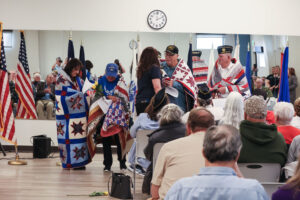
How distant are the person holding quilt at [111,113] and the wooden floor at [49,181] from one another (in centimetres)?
39

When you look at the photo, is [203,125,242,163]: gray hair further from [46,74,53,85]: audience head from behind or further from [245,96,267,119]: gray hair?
[46,74,53,85]: audience head from behind

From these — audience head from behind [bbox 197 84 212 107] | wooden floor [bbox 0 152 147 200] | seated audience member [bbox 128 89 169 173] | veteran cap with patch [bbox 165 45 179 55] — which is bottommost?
wooden floor [bbox 0 152 147 200]

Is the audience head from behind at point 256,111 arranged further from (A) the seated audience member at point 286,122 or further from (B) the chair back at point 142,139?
(B) the chair back at point 142,139

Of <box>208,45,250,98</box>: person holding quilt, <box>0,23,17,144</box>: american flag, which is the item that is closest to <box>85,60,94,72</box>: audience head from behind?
<box>0,23,17,144</box>: american flag

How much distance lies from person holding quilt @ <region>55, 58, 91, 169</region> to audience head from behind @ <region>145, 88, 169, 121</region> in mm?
1993

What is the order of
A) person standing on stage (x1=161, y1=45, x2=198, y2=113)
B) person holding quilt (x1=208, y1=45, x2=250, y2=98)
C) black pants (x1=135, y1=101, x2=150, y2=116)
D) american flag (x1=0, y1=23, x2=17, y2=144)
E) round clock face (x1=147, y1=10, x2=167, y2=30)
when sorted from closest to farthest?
black pants (x1=135, y1=101, x2=150, y2=116), person standing on stage (x1=161, y1=45, x2=198, y2=113), person holding quilt (x1=208, y1=45, x2=250, y2=98), american flag (x1=0, y1=23, x2=17, y2=144), round clock face (x1=147, y1=10, x2=167, y2=30)

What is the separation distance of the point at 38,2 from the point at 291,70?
4236 mm

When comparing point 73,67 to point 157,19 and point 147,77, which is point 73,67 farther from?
point 157,19

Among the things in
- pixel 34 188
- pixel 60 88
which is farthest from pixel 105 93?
pixel 34 188

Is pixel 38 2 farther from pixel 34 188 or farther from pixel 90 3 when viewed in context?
pixel 34 188

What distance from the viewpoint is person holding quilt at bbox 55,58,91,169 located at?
7305mm

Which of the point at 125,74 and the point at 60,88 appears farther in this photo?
the point at 125,74

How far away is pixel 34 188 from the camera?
5.93 meters

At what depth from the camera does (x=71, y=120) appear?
739 centimetres
